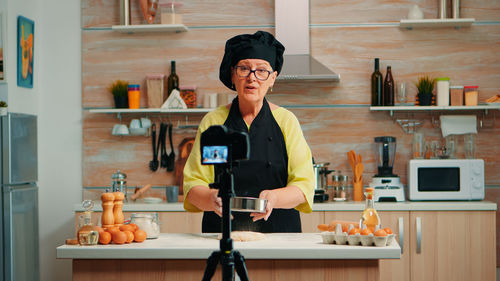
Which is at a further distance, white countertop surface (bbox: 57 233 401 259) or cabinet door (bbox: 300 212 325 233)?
cabinet door (bbox: 300 212 325 233)

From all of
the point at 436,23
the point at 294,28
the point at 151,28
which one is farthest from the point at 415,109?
the point at 151,28

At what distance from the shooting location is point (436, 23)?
13.8 ft

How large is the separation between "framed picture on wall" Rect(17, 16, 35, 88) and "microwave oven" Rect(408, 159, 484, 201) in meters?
2.75

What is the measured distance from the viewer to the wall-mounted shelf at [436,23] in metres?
4.13

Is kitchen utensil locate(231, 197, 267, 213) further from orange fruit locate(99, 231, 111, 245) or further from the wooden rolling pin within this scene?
the wooden rolling pin

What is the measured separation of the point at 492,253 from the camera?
12.4 ft

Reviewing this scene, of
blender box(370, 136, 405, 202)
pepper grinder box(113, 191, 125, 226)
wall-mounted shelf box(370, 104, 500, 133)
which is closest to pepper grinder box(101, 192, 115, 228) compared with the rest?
pepper grinder box(113, 191, 125, 226)

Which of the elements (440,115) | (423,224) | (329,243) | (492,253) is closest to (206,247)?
(329,243)

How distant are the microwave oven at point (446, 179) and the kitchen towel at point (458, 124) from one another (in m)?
0.33

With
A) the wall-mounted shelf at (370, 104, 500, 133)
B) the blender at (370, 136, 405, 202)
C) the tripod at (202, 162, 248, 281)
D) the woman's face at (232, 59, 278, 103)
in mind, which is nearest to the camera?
the tripod at (202, 162, 248, 281)

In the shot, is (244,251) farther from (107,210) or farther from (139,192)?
(139,192)

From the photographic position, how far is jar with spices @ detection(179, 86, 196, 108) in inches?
171

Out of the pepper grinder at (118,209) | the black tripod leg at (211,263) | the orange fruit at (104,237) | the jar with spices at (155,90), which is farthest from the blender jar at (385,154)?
the black tripod leg at (211,263)

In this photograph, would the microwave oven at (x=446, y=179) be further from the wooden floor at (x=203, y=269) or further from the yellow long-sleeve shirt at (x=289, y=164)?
the wooden floor at (x=203, y=269)
